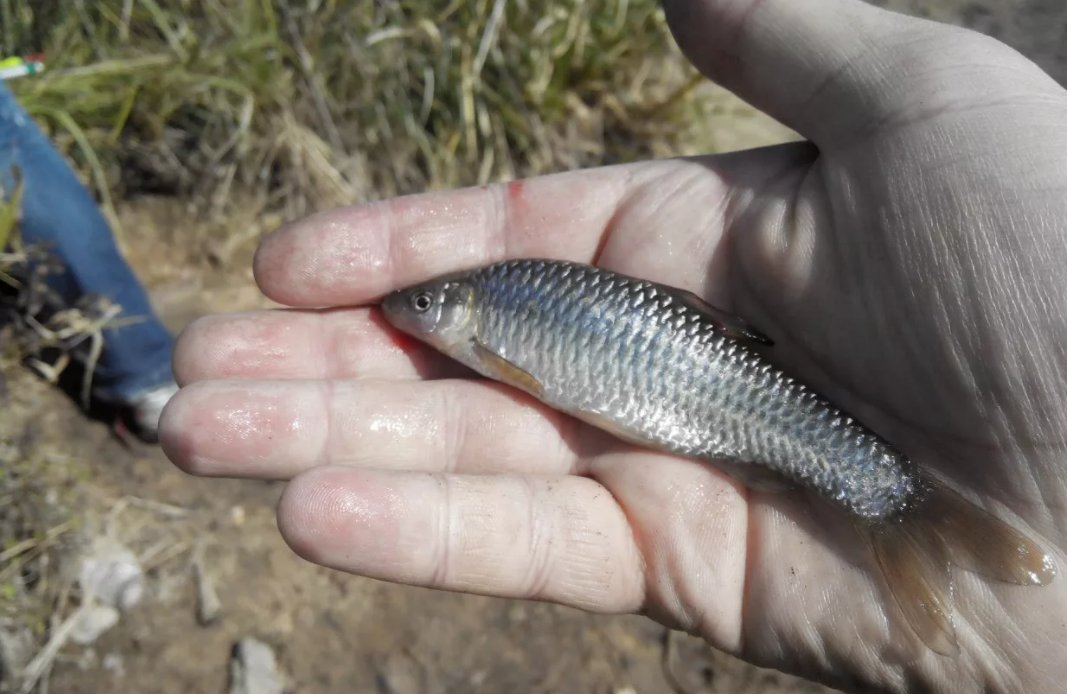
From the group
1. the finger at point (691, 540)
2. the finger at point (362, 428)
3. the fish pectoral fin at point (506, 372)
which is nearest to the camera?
the finger at point (362, 428)

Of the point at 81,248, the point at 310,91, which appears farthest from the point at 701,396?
the point at 310,91

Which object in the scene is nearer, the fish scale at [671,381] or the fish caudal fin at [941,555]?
the fish caudal fin at [941,555]

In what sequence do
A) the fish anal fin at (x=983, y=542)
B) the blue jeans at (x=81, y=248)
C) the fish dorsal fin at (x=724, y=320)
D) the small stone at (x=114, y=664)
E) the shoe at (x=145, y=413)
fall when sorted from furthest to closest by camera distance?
the shoe at (x=145, y=413) < the blue jeans at (x=81, y=248) < the small stone at (x=114, y=664) < the fish dorsal fin at (x=724, y=320) < the fish anal fin at (x=983, y=542)

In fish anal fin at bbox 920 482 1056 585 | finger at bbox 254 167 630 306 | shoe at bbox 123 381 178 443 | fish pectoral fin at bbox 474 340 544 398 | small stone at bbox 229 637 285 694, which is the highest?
finger at bbox 254 167 630 306

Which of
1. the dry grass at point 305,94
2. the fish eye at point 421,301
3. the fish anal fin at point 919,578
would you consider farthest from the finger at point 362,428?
the dry grass at point 305,94

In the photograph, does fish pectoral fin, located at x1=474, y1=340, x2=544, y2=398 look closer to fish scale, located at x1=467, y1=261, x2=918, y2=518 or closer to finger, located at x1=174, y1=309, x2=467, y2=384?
fish scale, located at x1=467, y1=261, x2=918, y2=518

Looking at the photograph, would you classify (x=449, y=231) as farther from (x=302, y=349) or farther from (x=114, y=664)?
(x=114, y=664)

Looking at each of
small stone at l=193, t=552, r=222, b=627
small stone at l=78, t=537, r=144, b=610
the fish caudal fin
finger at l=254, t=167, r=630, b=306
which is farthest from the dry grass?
the fish caudal fin

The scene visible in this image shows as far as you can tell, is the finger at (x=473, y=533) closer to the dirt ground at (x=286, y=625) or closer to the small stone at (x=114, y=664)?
the dirt ground at (x=286, y=625)

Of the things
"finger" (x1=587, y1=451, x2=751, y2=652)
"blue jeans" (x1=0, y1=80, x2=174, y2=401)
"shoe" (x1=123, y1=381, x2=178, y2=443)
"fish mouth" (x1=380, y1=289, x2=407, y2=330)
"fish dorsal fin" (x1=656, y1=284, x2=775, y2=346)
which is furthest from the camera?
"shoe" (x1=123, y1=381, x2=178, y2=443)
